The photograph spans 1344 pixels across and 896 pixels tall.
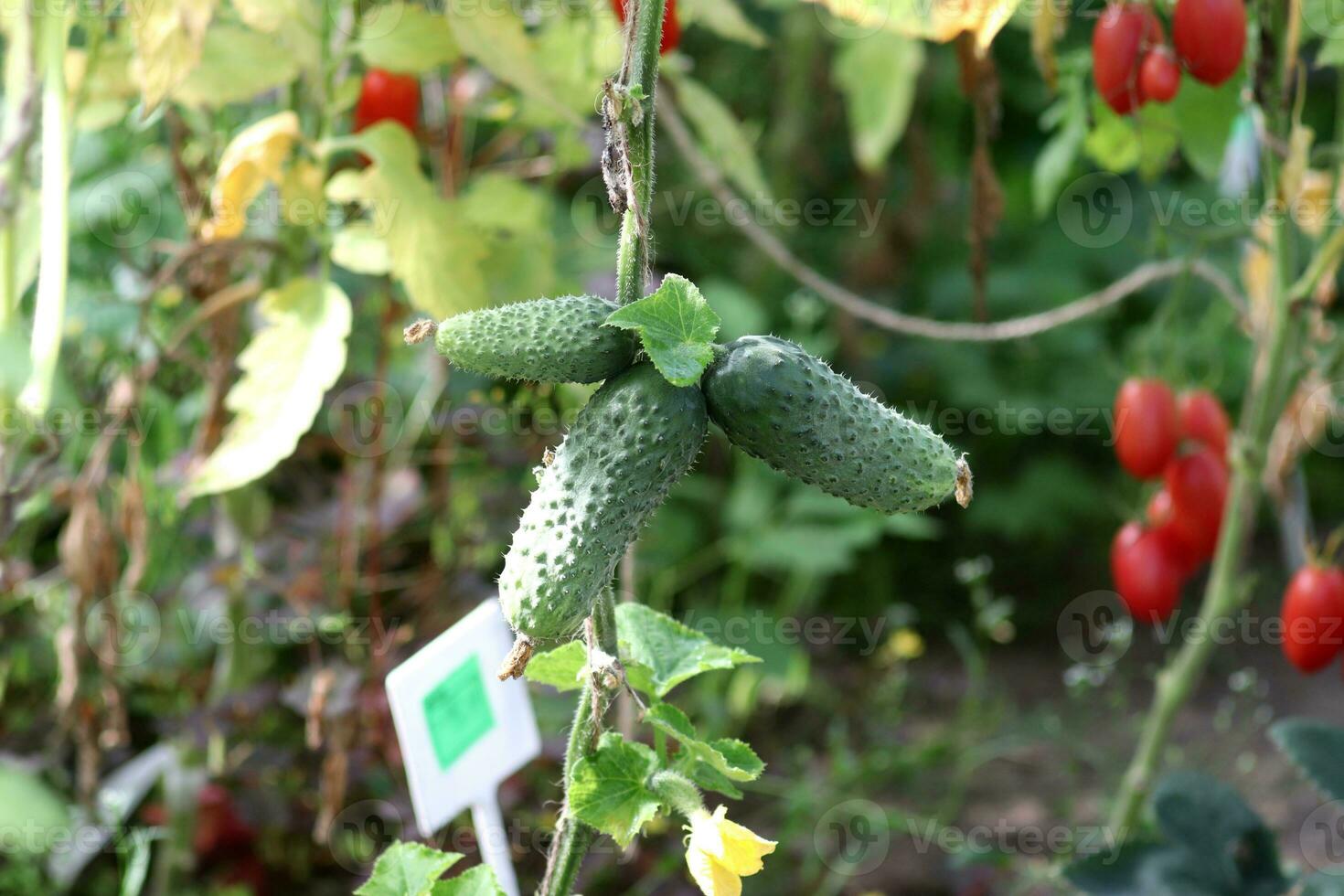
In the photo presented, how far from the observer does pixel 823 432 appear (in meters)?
0.64

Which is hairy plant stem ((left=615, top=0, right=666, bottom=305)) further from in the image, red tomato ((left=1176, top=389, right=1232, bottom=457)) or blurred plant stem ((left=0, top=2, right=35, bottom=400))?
red tomato ((left=1176, top=389, right=1232, bottom=457))

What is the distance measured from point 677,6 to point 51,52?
587 millimetres

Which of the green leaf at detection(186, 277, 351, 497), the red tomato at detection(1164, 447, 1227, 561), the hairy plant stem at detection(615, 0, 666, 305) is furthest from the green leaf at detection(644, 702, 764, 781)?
the red tomato at detection(1164, 447, 1227, 561)

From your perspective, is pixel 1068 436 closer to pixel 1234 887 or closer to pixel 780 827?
pixel 780 827

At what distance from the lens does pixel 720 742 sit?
0.73 metres

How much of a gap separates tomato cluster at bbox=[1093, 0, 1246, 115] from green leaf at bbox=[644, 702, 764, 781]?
771 mm

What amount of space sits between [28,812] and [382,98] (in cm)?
79

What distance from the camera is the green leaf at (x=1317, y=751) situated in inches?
46.7

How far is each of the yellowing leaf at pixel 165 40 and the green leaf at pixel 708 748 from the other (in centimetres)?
64

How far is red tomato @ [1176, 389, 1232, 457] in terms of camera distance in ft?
4.80

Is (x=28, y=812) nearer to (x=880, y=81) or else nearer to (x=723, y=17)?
(x=723, y=17)

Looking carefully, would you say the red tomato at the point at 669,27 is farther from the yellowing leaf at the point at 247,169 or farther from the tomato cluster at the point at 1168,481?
the tomato cluster at the point at 1168,481

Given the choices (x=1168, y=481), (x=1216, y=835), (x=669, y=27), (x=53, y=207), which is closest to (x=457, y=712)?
(x=53, y=207)

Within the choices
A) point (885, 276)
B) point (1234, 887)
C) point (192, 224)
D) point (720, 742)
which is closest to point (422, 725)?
point (720, 742)
